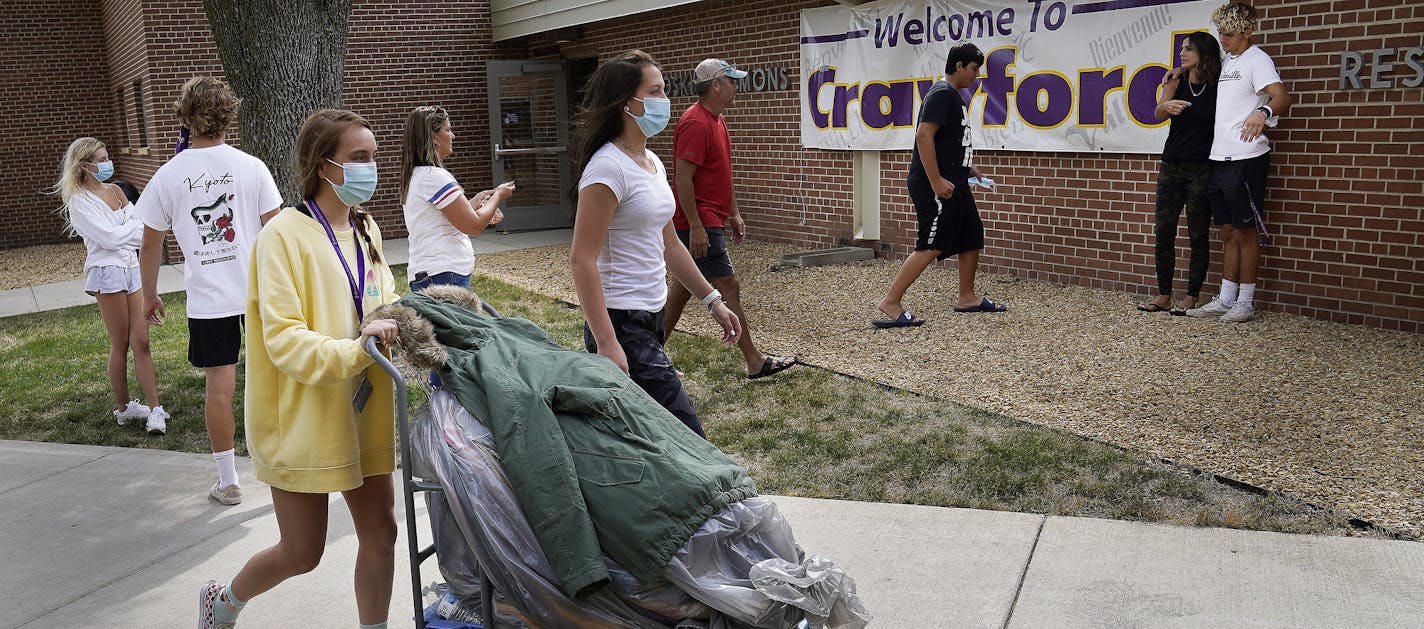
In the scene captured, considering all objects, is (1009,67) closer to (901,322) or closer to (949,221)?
(949,221)

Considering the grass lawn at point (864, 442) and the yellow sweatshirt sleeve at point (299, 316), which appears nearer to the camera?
the yellow sweatshirt sleeve at point (299, 316)

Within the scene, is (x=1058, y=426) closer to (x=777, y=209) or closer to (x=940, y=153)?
(x=940, y=153)

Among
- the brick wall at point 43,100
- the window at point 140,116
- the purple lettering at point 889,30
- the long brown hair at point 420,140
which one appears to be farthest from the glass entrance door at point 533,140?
the long brown hair at point 420,140

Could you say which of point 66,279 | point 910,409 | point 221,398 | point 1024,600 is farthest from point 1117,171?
point 66,279

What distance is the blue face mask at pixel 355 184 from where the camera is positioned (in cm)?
297

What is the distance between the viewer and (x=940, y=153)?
759 centimetres

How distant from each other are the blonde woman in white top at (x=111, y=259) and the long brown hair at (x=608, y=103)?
3.55 m

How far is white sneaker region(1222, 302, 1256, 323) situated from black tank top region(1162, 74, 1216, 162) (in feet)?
3.25

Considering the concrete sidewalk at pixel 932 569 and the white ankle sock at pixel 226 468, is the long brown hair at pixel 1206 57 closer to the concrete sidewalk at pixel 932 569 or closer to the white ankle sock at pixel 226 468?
the concrete sidewalk at pixel 932 569

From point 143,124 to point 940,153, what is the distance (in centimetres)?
1250

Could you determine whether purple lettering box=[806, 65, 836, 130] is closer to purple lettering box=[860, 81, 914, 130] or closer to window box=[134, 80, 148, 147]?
purple lettering box=[860, 81, 914, 130]

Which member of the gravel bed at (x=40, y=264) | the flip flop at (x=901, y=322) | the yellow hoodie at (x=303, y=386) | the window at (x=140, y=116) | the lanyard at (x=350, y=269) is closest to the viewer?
the yellow hoodie at (x=303, y=386)

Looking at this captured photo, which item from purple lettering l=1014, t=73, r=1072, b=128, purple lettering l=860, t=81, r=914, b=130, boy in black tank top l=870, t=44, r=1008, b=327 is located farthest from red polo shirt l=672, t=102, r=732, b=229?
purple lettering l=860, t=81, r=914, b=130

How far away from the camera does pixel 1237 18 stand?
698 centimetres
